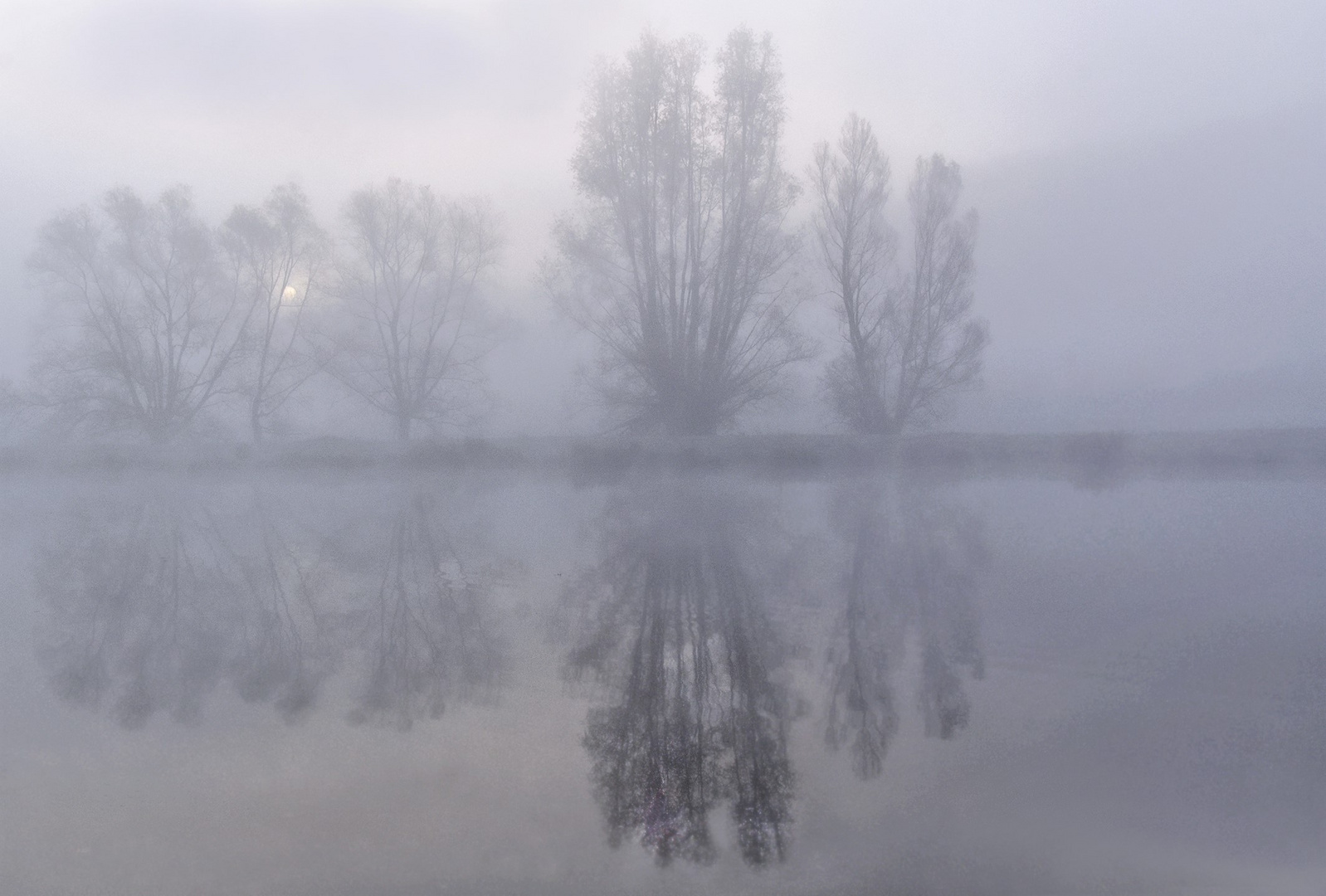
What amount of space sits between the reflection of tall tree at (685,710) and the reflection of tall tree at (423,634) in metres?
0.48

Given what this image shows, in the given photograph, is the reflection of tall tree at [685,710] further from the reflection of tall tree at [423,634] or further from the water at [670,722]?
the reflection of tall tree at [423,634]

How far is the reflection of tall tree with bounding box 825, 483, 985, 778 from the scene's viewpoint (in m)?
3.15

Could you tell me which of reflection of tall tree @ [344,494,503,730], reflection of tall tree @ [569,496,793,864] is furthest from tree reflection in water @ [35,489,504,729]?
reflection of tall tree @ [569,496,793,864]

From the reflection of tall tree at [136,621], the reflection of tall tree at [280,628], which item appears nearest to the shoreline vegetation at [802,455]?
the reflection of tall tree at [136,621]

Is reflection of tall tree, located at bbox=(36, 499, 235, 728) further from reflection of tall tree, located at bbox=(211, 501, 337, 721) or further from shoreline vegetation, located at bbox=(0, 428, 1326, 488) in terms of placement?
shoreline vegetation, located at bbox=(0, 428, 1326, 488)

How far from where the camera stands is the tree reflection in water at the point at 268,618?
3.61m

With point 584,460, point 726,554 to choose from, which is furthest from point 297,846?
point 584,460

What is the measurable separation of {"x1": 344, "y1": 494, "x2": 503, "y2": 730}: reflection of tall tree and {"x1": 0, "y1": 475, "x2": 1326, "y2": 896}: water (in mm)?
24

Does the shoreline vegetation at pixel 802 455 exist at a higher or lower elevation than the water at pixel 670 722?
higher

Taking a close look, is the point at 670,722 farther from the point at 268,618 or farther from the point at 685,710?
the point at 268,618

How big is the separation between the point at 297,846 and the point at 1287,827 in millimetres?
2518

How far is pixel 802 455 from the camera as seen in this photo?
50.2ft

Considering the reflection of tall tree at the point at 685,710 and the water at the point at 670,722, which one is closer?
the water at the point at 670,722

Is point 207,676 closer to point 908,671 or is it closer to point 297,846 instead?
point 297,846
